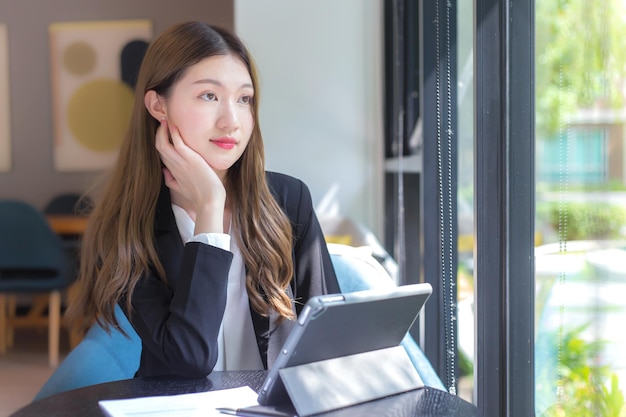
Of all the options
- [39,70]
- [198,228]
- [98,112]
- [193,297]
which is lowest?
[193,297]

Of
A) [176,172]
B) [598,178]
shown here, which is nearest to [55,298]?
[176,172]

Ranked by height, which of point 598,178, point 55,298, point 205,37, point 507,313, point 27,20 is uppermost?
point 27,20

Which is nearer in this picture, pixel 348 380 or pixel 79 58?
pixel 348 380

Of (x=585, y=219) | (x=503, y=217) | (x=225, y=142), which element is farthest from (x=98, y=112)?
(x=585, y=219)

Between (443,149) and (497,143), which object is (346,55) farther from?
(497,143)

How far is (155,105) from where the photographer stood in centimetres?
155

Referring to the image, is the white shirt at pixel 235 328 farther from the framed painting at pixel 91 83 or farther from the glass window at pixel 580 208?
the framed painting at pixel 91 83

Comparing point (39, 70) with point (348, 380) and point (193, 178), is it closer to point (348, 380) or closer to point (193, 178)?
point (193, 178)

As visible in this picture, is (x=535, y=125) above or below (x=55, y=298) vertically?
above

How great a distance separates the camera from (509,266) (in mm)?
1528

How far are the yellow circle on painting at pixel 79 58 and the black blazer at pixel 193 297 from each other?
16.4 feet

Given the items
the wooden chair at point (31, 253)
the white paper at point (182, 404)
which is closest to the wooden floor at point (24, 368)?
the wooden chair at point (31, 253)

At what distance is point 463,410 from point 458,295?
1.07 m

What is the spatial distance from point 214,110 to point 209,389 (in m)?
0.51
